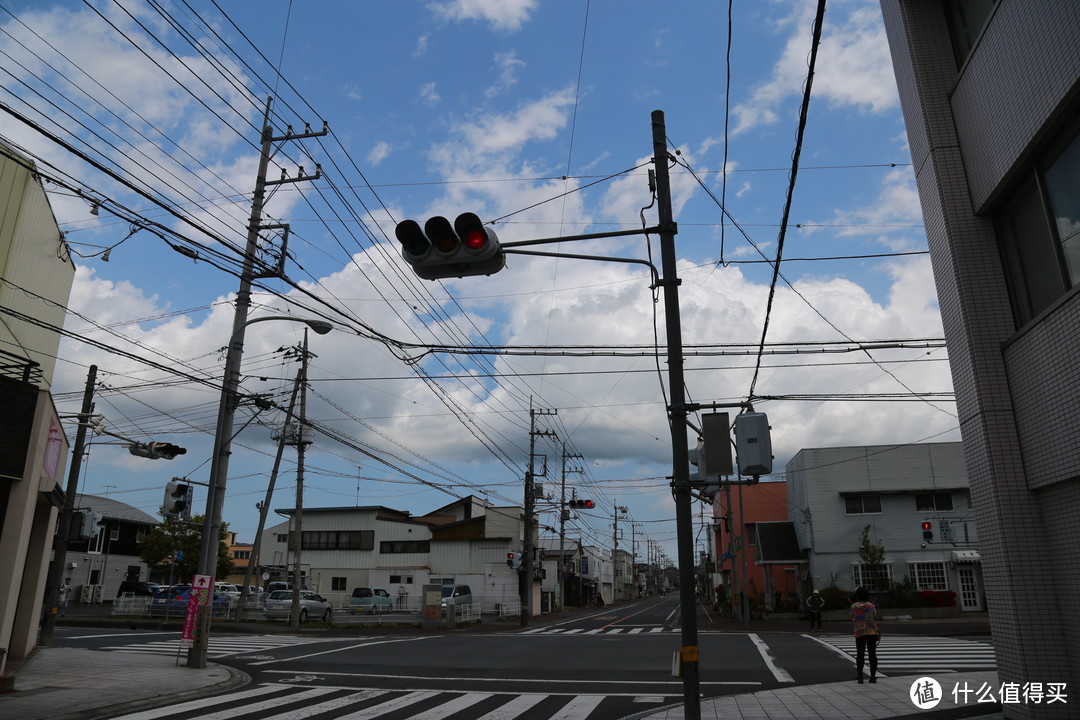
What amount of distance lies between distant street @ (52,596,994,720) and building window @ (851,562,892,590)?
12313 mm

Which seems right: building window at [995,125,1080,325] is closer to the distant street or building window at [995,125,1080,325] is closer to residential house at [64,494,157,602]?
the distant street

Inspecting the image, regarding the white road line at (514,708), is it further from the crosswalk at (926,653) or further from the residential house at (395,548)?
the residential house at (395,548)

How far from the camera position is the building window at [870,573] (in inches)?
1430

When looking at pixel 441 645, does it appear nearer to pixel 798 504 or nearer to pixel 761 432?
pixel 761 432

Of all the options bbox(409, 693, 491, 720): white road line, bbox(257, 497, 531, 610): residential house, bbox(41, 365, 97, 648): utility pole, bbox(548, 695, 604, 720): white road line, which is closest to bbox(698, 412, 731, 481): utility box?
bbox(548, 695, 604, 720): white road line

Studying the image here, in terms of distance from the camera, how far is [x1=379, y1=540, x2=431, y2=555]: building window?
52969mm

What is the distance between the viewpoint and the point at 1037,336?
26.9 ft

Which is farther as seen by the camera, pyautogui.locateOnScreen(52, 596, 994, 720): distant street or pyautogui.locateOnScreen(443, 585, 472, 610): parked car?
pyautogui.locateOnScreen(443, 585, 472, 610): parked car

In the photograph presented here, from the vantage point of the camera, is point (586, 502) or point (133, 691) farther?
point (586, 502)

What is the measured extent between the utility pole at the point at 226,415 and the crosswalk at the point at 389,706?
3.35 metres

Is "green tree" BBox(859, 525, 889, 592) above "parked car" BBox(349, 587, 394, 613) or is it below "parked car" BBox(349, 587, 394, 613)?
above

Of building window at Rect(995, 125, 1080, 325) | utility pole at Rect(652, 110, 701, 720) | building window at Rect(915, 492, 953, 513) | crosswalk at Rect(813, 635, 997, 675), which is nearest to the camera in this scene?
utility pole at Rect(652, 110, 701, 720)

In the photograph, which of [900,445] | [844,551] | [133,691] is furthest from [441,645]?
[900,445]

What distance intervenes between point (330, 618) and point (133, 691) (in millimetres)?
24197
